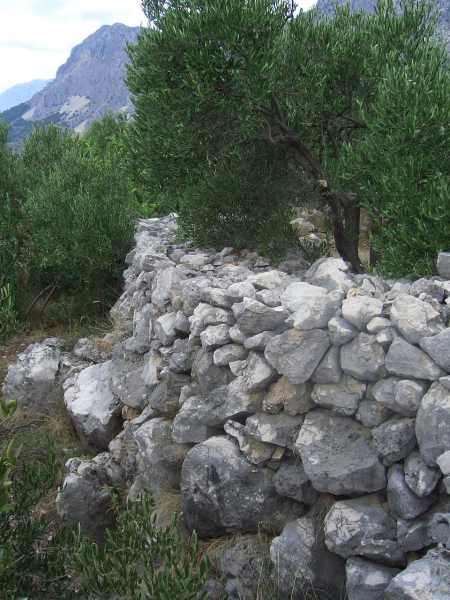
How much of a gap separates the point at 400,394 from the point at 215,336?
9.41 ft

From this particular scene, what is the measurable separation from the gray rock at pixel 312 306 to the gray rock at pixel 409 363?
40.1 inches

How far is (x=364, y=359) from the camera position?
6.58 meters

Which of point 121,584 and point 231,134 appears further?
point 231,134

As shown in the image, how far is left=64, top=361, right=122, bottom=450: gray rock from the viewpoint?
10.3 meters

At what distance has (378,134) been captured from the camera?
9.66m

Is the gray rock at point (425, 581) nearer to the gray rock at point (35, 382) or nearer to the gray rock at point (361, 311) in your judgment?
the gray rock at point (361, 311)

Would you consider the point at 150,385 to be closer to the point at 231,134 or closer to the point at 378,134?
the point at 231,134

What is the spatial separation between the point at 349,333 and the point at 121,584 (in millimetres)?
3680

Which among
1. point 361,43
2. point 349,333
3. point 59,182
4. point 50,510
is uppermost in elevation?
point 361,43

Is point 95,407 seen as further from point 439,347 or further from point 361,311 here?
point 439,347

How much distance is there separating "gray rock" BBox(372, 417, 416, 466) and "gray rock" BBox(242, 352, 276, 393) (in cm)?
170

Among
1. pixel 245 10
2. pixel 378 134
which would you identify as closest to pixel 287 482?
pixel 378 134

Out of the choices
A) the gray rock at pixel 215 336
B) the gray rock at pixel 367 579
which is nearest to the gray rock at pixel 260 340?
the gray rock at pixel 215 336

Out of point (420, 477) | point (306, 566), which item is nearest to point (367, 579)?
Result: point (306, 566)
